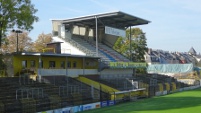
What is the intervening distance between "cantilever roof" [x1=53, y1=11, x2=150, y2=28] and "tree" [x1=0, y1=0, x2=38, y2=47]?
16875 millimetres

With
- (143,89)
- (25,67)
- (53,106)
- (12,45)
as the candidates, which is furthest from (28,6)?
(12,45)

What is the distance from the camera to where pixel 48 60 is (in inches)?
1559

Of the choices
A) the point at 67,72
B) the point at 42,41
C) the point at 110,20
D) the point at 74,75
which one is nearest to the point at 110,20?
the point at 110,20

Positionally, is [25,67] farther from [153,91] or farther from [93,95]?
[153,91]

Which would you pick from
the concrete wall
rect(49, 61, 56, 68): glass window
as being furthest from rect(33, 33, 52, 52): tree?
rect(49, 61, 56, 68): glass window

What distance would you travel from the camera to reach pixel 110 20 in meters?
51.5

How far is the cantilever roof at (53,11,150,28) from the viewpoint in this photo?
153ft

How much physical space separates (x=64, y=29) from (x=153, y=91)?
63.2ft

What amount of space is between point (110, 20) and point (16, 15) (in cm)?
2413

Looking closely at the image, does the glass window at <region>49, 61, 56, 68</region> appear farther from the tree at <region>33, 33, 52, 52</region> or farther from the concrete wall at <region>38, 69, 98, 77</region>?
the tree at <region>33, 33, 52, 52</region>

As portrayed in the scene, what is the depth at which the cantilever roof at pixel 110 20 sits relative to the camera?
46.6 metres

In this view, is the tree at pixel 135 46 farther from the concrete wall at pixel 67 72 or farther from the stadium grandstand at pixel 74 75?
the concrete wall at pixel 67 72

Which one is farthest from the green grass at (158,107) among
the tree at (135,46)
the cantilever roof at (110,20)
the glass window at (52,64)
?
the tree at (135,46)

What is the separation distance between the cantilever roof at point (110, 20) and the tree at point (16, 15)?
16.9m
